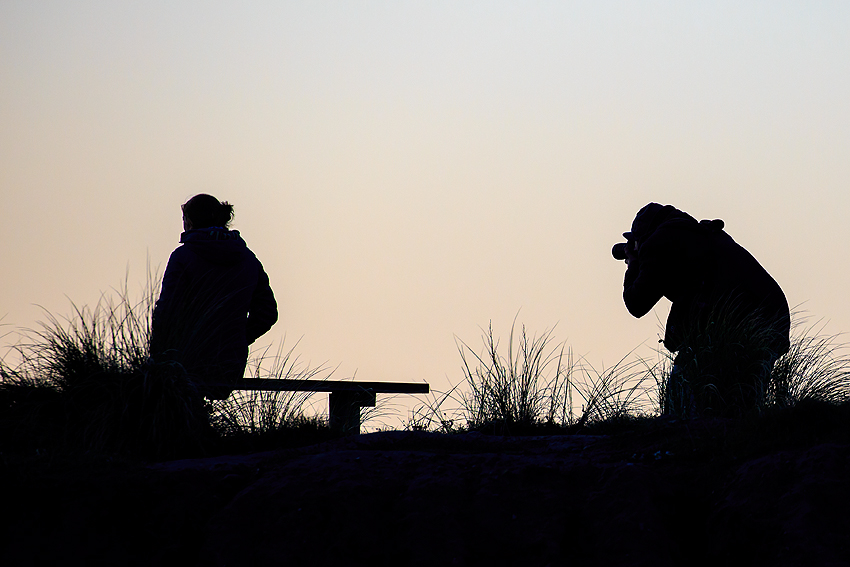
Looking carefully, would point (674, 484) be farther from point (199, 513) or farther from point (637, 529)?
point (199, 513)

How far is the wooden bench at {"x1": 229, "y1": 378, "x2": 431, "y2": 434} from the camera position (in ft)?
14.9

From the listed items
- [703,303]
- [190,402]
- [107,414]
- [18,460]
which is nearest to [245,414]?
[190,402]

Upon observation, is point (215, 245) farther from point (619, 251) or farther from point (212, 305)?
point (619, 251)

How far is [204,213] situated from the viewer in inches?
194

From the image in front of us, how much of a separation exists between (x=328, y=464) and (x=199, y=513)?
0.47 m

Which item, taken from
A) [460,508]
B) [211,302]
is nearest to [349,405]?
[211,302]

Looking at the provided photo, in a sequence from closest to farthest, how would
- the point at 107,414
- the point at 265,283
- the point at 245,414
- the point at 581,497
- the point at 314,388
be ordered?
the point at 581,497 < the point at 107,414 < the point at 245,414 < the point at 314,388 < the point at 265,283

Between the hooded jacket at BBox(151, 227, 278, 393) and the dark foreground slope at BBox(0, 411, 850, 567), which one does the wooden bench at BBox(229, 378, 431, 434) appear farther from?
the dark foreground slope at BBox(0, 411, 850, 567)

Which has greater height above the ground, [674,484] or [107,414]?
[107,414]

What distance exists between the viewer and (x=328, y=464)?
10.4ft

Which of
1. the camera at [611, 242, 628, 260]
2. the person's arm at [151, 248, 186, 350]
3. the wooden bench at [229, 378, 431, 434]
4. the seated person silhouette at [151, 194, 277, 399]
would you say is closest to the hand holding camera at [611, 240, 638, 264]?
the camera at [611, 242, 628, 260]

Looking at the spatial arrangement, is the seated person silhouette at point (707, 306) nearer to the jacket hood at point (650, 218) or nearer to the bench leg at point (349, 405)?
the jacket hood at point (650, 218)

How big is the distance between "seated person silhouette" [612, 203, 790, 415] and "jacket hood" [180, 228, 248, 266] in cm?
219

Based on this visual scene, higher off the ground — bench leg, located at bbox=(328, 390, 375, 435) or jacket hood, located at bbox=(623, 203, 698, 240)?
jacket hood, located at bbox=(623, 203, 698, 240)
